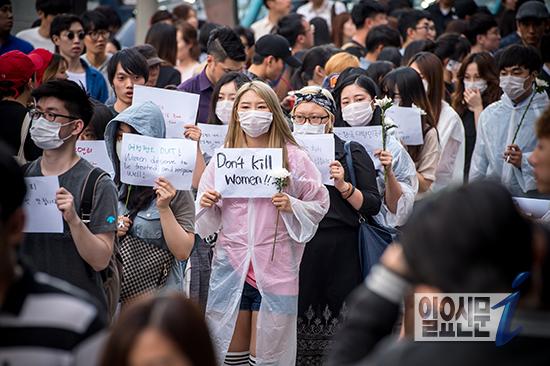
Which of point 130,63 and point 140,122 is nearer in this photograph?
point 140,122

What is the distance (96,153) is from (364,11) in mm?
8635

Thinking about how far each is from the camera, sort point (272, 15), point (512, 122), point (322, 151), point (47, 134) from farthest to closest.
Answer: point (272, 15) < point (512, 122) < point (322, 151) < point (47, 134)

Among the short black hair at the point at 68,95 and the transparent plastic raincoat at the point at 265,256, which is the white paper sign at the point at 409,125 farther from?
the short black hair at the point at 68,95

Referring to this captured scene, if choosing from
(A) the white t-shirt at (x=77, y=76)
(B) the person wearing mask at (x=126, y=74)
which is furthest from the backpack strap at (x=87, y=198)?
(A) the white t-shirt at (x=77, y=76)

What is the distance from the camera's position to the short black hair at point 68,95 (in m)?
6.86

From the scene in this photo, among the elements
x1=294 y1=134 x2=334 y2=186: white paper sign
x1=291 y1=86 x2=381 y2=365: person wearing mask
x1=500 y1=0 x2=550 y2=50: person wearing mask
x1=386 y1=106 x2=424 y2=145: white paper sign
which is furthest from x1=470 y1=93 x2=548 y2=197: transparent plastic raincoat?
x1=500 y1=0 x2=550 y2=50: person wearing mask

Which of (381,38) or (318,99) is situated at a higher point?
(381,38)

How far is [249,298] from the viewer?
316 inches

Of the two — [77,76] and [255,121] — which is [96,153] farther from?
[77,76]

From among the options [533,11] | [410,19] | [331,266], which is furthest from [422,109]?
[410,19]

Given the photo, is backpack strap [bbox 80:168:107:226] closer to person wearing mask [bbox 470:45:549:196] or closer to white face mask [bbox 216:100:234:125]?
white face mask [bbox 216:100:234:125]

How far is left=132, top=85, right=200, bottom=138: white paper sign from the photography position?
9.66 m

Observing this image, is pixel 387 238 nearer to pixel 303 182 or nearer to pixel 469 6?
pixel 303 182

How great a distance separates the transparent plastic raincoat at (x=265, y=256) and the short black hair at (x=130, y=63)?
8.62 feet
